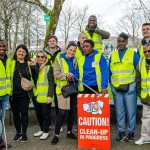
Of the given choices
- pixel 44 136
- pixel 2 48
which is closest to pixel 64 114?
pixel 44 136

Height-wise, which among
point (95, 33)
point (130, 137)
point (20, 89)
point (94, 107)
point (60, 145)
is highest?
point (95, 33)

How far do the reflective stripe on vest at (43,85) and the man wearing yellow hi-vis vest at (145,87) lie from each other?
1.75 metres

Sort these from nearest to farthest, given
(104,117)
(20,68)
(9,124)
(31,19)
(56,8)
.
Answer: (104,117), (20,68), (9,124), (56,8), (31,19)

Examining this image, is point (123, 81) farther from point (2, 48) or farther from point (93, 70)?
point (2, 48)

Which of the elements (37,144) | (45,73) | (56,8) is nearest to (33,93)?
(45,73)

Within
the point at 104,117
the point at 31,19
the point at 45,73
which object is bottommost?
the point at 104,117

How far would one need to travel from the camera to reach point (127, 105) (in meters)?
5.91

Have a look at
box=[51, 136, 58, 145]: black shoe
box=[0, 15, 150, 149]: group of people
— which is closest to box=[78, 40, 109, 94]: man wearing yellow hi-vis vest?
box=[0, 15, 150, 149]: group of people

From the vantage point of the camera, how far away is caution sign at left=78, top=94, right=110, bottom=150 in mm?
5469

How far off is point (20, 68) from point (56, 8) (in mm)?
4521

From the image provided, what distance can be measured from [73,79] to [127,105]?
1139mm

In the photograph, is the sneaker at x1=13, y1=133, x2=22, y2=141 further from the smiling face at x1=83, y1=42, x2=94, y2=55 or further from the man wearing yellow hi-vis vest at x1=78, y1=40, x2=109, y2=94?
the smiling face at x1=83, y1=42, x2=94, y2=55

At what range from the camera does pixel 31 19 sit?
1312 inches

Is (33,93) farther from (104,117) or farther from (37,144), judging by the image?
(104,117)
